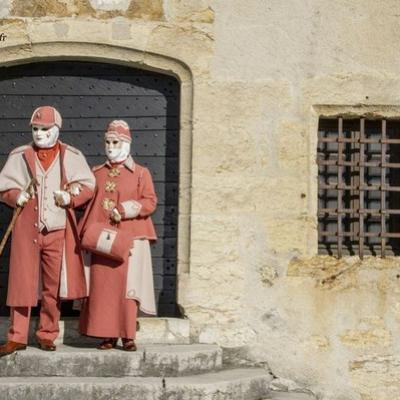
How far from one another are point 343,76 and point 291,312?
1.74 metres

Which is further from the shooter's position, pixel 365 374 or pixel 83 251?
pixel 365 374

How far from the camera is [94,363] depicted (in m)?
6.28

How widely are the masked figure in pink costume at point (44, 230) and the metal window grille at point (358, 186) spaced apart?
185 cm

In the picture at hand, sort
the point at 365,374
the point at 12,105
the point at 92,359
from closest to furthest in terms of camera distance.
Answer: the point at 92,359
the point at 365,374
the point at 12,105

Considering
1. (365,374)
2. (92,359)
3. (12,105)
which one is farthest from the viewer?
(12,105)

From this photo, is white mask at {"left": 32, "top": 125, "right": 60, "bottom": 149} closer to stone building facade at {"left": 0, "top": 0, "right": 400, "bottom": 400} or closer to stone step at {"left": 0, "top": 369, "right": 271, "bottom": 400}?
stone building facade at {"left": 0, "top": 0, "right": 400, "bottom": 400}

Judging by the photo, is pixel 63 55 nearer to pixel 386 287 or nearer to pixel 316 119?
pixel 316 119

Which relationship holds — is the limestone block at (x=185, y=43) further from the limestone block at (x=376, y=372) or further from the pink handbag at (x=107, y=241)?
the limestone block at (x=376, y=372)

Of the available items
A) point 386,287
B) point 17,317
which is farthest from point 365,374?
point 17,317

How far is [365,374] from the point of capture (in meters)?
6.96

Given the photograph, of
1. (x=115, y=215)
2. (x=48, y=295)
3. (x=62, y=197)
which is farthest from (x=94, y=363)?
(x=62, y=197)

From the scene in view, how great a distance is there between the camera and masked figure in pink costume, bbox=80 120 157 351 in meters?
6.39

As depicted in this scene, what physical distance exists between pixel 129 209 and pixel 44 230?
0.56 meters

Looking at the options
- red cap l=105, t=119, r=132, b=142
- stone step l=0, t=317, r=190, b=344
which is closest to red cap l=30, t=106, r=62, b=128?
red cap l=105, t=119, r=132, b=142
